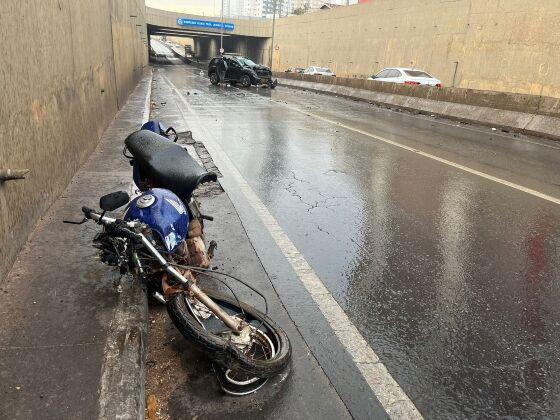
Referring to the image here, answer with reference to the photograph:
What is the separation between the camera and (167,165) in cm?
383

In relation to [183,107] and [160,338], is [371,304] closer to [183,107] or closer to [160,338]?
[160,338]

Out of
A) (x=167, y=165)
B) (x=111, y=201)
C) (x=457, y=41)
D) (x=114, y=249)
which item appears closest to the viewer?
(x=111, y=201)

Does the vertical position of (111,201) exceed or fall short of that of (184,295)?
it exceeds it

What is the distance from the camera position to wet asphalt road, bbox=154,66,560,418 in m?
3.02

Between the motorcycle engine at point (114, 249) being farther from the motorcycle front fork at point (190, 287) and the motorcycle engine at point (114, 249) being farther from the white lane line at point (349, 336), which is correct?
the white lane line at point (349, 336)

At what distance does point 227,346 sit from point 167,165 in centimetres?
172

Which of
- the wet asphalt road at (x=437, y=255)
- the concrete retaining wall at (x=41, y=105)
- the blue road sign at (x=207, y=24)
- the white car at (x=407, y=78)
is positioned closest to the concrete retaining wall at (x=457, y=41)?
the white car at (x=407, y=78)

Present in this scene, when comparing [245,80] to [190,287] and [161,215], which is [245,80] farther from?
[190,287]

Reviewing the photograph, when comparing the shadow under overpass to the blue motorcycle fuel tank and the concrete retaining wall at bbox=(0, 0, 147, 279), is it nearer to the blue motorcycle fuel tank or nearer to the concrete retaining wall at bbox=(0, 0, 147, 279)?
the concrete retaining wall at bbox=(0, 0, 147, 279)

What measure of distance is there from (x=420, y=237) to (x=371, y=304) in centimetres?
169

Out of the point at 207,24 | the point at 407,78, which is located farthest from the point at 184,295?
the point at 207,24

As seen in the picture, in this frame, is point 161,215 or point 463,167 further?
point 463,167

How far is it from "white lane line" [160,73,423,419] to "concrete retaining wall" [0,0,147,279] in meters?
2.34

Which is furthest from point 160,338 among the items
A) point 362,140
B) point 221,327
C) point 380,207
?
point 362,140
